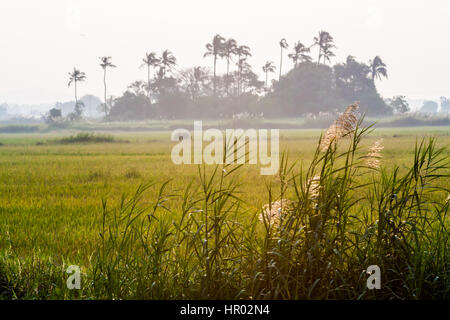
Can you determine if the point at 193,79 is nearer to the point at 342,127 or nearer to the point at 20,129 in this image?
the point at 20,129

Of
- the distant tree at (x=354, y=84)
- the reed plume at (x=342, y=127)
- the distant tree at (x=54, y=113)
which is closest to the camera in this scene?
the reed plume at (x=342, y=127)

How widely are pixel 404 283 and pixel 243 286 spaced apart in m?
1.31

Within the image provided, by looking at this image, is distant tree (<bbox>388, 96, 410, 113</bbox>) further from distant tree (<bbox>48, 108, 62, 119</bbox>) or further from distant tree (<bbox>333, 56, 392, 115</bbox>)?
distant tree (<bbox>48, 108, 62, 119</bbox>)

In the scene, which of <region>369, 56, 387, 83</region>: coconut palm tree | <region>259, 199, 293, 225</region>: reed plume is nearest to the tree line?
<region>369, 56, 387, 83</region>: coconut palm tree

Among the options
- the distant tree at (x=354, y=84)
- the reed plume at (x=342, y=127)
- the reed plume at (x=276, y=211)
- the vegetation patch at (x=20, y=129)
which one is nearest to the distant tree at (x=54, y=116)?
the vegetation patch at (x=20, y=129)

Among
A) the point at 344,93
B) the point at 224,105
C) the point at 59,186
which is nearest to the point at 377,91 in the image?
the point at 344,93

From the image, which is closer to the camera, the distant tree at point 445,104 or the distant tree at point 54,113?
the distant tree at point 54,113

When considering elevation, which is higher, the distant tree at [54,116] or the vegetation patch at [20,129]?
the distant tree at [54,116]

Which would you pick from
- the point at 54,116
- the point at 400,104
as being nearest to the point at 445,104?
the point at 400,104

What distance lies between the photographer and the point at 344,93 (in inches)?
3396

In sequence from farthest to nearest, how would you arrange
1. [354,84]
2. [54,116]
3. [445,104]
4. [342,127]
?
[445,104] → [354,84] → [54,116] → [342,127]

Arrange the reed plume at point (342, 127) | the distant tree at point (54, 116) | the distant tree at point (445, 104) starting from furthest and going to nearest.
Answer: the distant tree at point (445, 104) → the distant tree at point (54, 116) → the reed plume at point (342, 127)

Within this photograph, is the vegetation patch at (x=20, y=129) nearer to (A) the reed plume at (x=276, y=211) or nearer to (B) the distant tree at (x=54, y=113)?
(B) the distant tree at (x=54, y=113)
